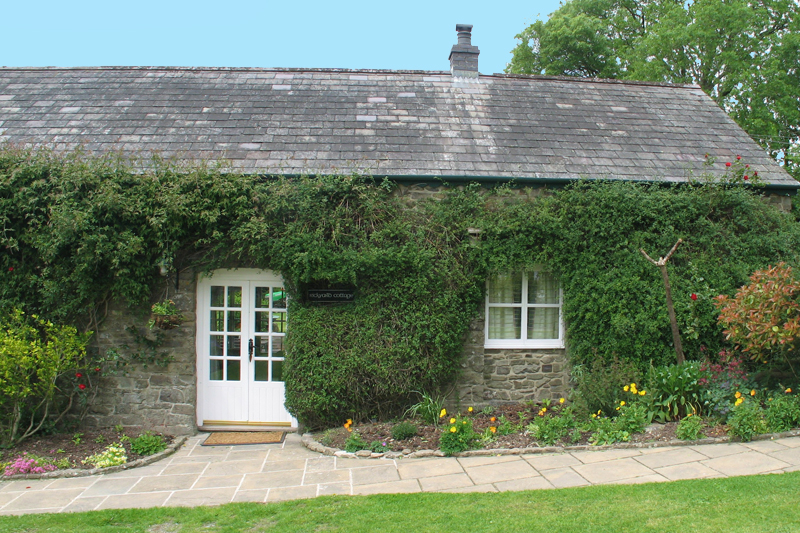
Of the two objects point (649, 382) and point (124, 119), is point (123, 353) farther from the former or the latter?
point (649, 382)

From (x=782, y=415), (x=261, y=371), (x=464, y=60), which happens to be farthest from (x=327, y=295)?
(x=464, y=60)

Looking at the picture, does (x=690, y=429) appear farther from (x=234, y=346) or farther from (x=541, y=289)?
(x=234, y=346)

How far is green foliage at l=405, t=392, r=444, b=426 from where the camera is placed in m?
7.44

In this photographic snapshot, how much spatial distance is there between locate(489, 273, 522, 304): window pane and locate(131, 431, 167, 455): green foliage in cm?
487

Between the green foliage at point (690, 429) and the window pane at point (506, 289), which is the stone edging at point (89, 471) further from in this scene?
the green foliage at point (690, 429)

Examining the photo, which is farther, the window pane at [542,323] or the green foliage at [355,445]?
the window pane at [542,323]

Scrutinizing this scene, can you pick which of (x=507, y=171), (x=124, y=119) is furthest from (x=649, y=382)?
(x=124, y=119)

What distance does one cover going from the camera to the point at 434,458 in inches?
253

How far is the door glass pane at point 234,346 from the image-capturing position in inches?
318

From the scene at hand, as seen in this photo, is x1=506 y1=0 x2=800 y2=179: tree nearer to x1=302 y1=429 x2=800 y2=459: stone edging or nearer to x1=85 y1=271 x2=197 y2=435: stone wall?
x1=302 y1=429 x2=800 y2=459: stone edging

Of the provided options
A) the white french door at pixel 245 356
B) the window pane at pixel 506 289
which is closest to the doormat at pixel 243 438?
the white french door at pixel 245 356

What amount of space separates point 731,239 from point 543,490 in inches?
202

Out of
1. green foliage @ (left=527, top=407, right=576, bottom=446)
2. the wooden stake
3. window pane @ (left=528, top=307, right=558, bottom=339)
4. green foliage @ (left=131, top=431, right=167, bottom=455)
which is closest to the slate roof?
the wooden stake

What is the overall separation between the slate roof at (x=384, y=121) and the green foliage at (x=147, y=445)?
3.73 meters
